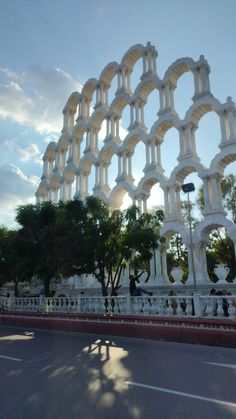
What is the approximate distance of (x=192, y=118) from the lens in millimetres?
23938

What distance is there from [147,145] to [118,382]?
21.3m

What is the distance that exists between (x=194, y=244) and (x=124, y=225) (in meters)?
6.30

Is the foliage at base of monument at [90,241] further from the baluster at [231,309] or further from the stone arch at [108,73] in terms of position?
the stone arch at [108,73]

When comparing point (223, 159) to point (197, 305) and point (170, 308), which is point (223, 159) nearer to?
point (170, 308)

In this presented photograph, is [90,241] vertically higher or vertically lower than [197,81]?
lower

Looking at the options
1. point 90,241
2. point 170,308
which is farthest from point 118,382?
point 90,241

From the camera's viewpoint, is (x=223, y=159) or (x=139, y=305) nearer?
(x=139, y=305)

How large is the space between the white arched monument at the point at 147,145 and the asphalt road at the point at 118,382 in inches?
483

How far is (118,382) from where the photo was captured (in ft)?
21.1

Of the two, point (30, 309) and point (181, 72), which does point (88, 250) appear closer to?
point (30, 309)

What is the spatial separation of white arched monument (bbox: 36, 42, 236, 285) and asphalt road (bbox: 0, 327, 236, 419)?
12.3 m

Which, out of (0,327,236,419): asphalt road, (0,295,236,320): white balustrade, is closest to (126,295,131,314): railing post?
(0,295,236,320): white balustrade

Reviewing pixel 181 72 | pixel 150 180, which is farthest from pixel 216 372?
pixel 181 72

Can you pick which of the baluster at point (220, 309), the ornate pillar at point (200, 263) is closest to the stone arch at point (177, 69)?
the ornate pillar at point (200, 263)
